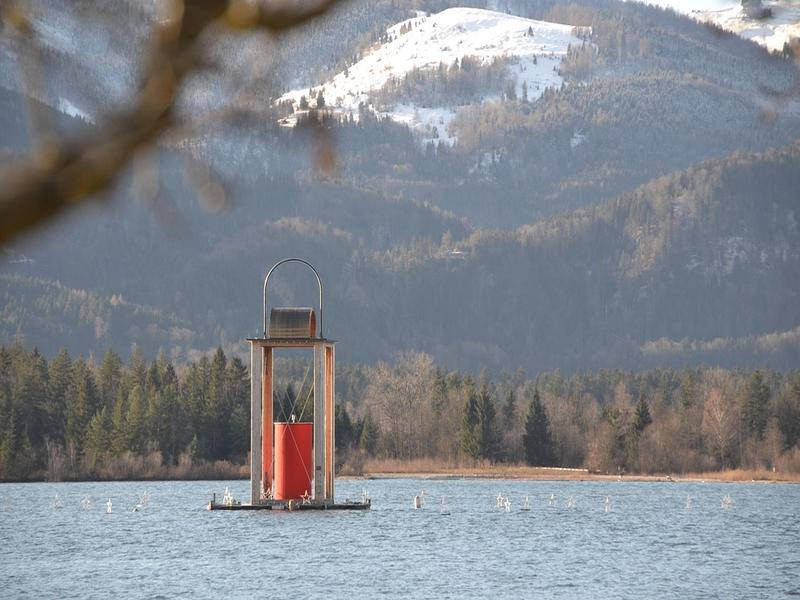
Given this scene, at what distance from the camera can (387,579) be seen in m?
50.6

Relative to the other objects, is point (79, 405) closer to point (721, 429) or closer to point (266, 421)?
point (721, 429)

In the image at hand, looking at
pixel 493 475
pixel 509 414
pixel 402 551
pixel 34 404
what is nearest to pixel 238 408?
pixel 34 404

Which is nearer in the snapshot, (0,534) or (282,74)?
(282,74)

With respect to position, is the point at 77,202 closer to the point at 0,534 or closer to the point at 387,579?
the point at 387,579

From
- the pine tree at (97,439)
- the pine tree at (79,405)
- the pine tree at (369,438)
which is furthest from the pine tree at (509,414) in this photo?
the pine tree at (97,439)

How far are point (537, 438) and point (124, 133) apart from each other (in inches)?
6107

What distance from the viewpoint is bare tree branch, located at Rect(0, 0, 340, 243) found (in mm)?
7285

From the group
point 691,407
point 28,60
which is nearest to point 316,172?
point 28,60

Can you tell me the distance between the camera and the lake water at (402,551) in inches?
1913

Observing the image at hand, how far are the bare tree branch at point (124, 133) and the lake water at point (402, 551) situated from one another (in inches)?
1540

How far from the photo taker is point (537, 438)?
16112 cm

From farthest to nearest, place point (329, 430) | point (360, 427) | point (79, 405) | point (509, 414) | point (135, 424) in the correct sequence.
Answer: point (509, 414) → point (360, 427) → point (79, 405) → point (135, 424) → point (329, 430)

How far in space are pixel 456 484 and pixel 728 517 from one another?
53454mm

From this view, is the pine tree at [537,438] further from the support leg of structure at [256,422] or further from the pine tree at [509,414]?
the support leg of structure at [256,422]
